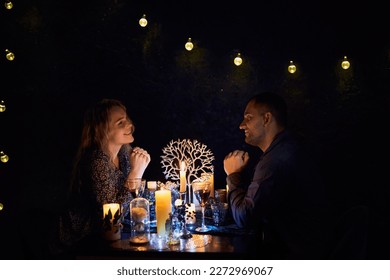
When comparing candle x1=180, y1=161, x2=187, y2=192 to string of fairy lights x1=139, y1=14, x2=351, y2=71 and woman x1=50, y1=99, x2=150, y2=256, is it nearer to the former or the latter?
woman x1=50, y1=99, x2=150, y2=256

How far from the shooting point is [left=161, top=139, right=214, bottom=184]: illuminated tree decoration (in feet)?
10.0

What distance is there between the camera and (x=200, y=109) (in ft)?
10.5

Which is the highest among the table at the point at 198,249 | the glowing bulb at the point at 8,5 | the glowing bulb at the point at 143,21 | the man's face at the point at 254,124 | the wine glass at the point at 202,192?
the glowing bulb at the point at 8,5

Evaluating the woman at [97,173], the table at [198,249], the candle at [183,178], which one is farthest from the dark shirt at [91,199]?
the table at [198,249]

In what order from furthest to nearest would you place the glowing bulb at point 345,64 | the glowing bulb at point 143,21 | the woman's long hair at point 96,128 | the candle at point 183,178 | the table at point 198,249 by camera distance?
the glowing bulb at point 143,21
the glowing bulb at point 345,64
the woman's long hair at point 96,128
the candle at point 183,178
the table at point 198,249

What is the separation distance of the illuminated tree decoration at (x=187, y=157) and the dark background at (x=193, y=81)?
0.07 metres

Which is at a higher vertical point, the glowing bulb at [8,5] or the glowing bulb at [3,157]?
the glowing bulb at [8,5]

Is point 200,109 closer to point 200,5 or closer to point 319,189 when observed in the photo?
point 200,5

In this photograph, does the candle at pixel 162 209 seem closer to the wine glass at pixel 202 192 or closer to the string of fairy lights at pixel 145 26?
the wine glass at pixel 202 192

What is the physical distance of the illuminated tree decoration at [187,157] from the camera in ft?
10.0

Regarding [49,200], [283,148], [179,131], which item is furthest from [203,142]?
[49,200]

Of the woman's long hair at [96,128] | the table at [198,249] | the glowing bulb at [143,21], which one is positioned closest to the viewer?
the table at [198,249]

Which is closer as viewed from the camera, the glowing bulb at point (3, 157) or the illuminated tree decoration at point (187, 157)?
the illuminated tree decoration at point (187, 157)

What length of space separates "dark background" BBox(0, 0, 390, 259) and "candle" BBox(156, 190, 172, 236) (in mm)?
1103
